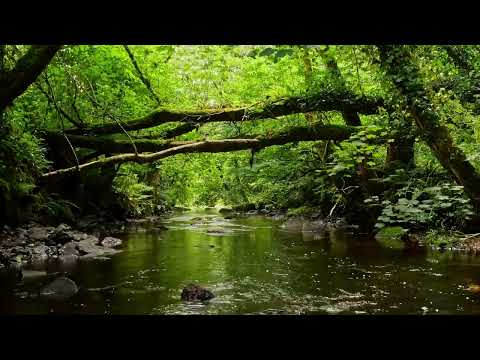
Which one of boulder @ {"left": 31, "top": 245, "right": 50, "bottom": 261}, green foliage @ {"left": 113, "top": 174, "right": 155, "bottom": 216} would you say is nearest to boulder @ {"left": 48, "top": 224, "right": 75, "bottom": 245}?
boulder @ {"left": 31, "top": 245, "right": 50, "bottom": 261}

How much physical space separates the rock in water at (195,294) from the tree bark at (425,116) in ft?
16.8

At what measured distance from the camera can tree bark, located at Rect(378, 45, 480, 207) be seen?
838 cm

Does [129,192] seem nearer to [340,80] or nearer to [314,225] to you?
[314,225]

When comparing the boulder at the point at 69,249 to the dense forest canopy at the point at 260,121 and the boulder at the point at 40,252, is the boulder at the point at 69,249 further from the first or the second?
the dense forest canopy at the point at 260,121

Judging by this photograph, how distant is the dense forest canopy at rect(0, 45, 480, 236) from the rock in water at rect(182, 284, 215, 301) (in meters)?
3.76

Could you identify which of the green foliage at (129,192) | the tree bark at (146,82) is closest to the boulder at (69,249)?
the tree bark at (146,82)

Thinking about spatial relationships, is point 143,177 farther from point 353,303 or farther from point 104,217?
point 353,303

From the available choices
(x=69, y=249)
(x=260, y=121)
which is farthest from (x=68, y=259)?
(x=260, y=121)

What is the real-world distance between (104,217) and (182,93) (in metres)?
5.60

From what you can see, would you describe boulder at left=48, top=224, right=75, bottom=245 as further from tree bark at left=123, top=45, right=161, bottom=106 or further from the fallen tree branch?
tree bark at left=123, top=45, right=161, bottom=106

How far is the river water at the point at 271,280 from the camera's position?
598cm
